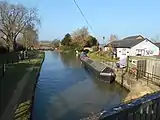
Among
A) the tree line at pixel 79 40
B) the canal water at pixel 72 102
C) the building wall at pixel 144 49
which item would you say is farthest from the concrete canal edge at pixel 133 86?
the tree line at pixel 79 40

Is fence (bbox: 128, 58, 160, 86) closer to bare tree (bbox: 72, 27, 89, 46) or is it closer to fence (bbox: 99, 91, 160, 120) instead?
fence (bbox: 99, 91, 160, 120)

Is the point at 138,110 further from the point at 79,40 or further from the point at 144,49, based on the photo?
the point at 79,40

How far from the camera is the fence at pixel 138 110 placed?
104 inches

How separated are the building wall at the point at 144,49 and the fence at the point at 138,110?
3846cm

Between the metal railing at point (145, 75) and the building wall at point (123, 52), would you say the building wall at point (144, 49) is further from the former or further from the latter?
the metal railing at point (145, 75)

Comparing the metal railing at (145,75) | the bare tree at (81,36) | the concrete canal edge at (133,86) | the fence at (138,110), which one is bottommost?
the concrete canal edge at (133,86)

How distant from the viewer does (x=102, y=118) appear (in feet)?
8.12

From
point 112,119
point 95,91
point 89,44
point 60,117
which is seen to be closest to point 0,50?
point 95,91

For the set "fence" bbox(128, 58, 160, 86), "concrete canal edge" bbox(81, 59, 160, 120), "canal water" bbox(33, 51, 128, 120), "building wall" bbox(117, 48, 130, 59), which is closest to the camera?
"canal water" bbox(33, 51, 128, 120)

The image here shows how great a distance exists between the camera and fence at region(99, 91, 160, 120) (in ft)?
Answer: 8.64

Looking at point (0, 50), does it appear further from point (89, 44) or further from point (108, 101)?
point (89, 44)

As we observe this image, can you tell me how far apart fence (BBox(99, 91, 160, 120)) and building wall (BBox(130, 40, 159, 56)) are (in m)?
38.5

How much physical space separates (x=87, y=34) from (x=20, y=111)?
8240 cm

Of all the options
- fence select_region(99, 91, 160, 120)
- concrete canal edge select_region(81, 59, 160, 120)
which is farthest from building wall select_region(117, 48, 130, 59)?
fence select_region(99, 91, 160, 120)
